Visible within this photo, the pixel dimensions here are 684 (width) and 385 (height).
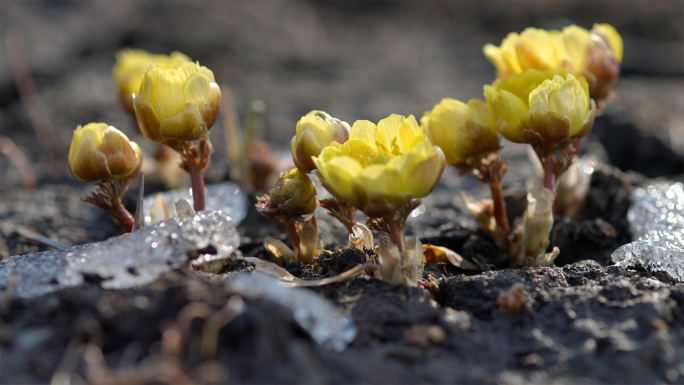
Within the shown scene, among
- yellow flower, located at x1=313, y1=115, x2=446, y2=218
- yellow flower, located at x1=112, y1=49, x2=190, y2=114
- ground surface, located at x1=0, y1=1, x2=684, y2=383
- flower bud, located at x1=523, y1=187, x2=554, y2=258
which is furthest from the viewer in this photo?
yellow flower, located at x1=112, y1=49, x2=190, y2=114

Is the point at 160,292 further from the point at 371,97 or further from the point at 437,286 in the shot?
the point at 371,97

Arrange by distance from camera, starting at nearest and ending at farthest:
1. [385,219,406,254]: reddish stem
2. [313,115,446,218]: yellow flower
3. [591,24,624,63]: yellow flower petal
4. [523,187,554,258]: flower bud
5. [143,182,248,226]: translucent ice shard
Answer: [313,115,446,218]: yellow flower, [385,219,406,254]: reddish stem, [523,187,554,258]: flower bud, [591,24,624,63]: yellow flower petal, [143,182,248,226]: translucent ice shard

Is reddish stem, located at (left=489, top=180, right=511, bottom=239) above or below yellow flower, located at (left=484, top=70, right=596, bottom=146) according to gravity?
below

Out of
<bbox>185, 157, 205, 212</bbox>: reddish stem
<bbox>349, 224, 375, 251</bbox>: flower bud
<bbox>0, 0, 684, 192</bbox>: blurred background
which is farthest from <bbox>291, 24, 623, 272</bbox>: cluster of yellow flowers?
<bbox>0, 0, 684, 192</bbox>: blurred background

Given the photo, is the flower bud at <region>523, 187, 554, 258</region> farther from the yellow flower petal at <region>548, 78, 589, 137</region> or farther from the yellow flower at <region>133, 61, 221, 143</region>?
the yellow flower at <region>133, 61, 221, 143</region>

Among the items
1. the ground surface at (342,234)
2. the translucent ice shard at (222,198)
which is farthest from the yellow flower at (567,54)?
the translucent ice shard at (222,198)

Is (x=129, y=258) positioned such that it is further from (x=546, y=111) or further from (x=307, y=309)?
(x=546, y=111)

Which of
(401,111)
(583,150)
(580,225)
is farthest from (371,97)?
(580,225)
